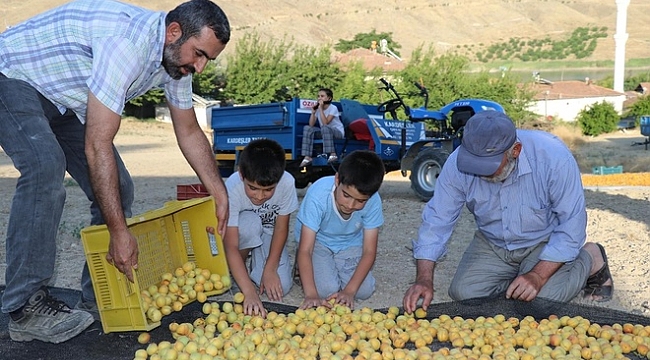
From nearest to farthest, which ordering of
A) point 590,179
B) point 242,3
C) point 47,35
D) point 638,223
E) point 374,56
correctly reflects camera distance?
point 47,35, point 638,223, point 590,179, point 374,56, point 242,3

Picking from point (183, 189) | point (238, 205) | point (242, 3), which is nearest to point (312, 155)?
point (183, 189)

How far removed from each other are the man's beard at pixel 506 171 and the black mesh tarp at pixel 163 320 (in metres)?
0.64

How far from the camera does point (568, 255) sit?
3.79m

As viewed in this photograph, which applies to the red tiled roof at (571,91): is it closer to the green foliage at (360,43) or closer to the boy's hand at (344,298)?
the green foliage at (360,43)

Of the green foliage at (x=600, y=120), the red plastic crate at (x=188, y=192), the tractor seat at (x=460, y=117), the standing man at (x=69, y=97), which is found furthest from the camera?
the green foliage at (x=600, y=120)

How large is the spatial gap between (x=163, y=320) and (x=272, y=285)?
0.74m

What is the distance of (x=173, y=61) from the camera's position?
10.3 ft

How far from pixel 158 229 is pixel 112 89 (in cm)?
105

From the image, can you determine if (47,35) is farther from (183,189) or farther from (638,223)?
(638,223)

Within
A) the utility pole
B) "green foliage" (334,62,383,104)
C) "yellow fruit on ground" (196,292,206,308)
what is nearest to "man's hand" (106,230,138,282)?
"yellow fruit on ground" (196,292,206,308)

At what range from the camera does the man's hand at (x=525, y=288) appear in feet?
12.2

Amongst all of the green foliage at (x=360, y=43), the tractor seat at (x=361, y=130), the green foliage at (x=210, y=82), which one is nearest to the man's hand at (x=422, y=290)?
the tractor seat at (x=361, y=130)

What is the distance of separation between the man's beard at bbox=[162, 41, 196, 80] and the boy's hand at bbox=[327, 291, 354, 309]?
1.47 meters

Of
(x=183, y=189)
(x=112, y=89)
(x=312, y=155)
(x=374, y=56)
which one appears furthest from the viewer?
(x=374, y=56)
